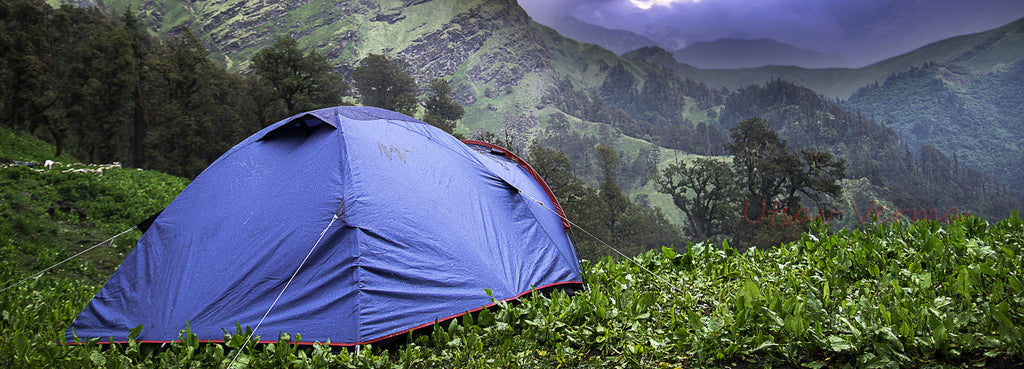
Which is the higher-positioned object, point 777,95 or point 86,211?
point 777,95

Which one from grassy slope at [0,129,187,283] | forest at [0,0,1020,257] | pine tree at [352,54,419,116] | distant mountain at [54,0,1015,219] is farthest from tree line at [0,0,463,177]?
distant mountain at [54,0,1015,219]

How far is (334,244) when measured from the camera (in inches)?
173

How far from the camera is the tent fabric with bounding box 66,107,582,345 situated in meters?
4.15

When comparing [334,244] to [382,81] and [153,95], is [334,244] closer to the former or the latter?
[153,95]

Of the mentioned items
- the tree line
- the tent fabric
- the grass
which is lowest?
the grass

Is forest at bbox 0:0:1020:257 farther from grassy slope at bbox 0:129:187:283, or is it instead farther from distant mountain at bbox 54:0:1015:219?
distant mountain at bbox 54:0:1015:219

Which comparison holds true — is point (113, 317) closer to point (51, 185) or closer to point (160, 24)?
A: point (51, 185)

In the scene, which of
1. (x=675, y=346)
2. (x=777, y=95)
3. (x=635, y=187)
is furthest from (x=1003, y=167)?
(x=675, y=346)

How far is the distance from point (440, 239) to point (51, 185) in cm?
1395

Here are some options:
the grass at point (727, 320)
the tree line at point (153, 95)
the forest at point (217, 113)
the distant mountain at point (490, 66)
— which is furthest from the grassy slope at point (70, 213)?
the distant mountain at point (490, 66)

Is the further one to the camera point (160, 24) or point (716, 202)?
point (160, 24)

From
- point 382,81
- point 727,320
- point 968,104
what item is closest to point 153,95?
point 382,81

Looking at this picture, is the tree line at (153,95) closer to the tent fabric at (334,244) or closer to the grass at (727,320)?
the tent fabric at (334,244)

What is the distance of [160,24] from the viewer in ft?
486
